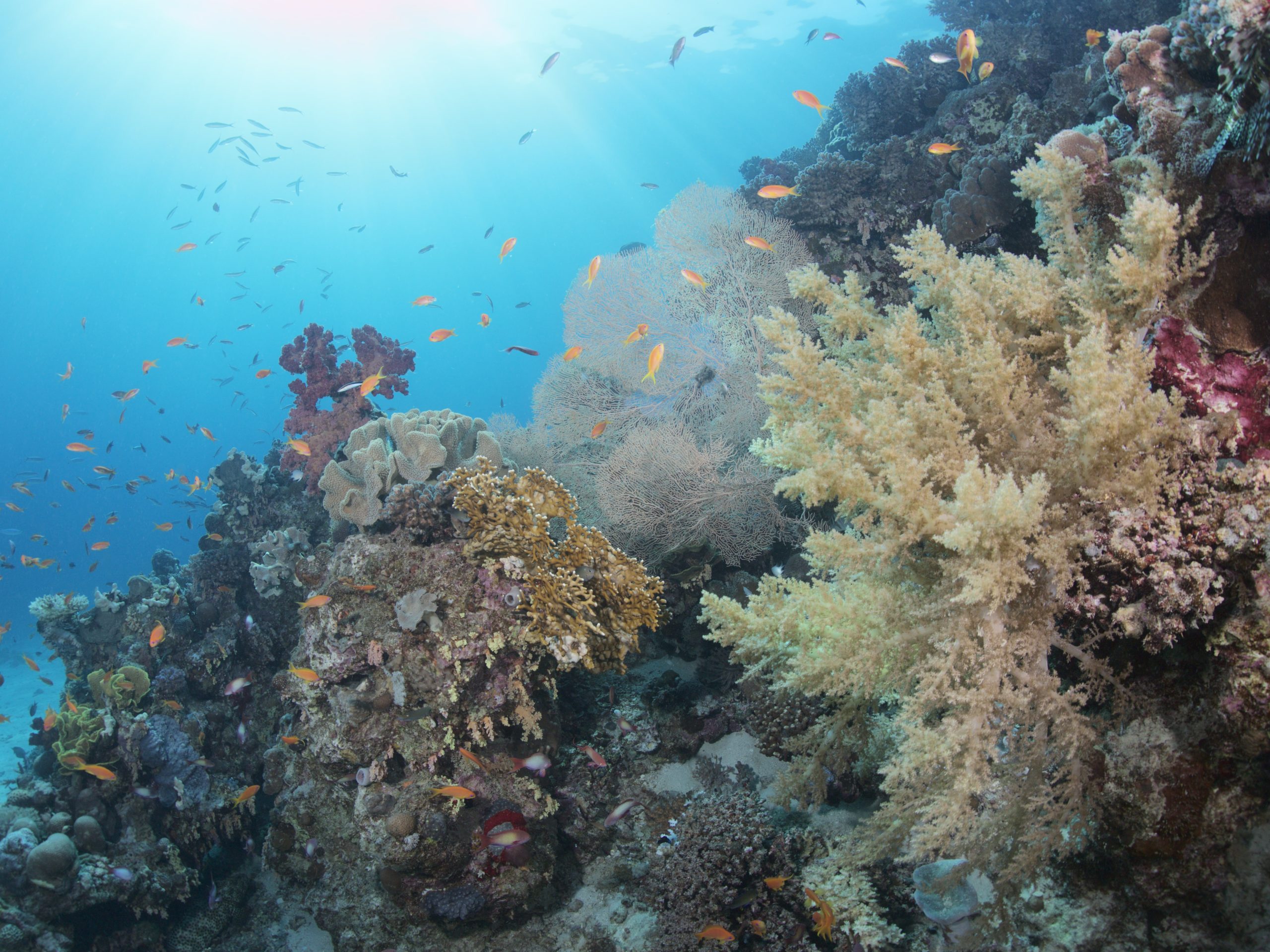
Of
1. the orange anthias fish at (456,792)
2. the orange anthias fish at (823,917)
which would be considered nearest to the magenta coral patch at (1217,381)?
the orange anthias fish at (823,917)

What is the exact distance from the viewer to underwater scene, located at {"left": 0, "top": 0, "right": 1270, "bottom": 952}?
2.22 m

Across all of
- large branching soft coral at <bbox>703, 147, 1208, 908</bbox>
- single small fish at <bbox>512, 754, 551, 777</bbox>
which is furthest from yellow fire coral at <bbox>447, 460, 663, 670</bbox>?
large branching soft coral at <bbox>703, 147, 1208, 908</bbox>

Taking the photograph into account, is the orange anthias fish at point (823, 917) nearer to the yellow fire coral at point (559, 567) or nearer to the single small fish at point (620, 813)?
the single small fish at point (620, 813)

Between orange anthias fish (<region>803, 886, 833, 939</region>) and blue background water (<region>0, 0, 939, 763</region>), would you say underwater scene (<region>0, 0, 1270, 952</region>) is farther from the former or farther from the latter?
blue background water (<region>0, 0, 939, 763</region>)

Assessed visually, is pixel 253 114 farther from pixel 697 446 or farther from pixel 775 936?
pixel 775 936

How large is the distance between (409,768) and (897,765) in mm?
3882

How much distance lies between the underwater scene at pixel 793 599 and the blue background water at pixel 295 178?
287 inches

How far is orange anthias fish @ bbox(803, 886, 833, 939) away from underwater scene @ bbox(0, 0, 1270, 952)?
65 mm

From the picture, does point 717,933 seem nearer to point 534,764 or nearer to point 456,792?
point 534,764

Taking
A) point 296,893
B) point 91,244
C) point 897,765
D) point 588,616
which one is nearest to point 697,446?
point 588,616

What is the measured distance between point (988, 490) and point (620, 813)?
386 cm

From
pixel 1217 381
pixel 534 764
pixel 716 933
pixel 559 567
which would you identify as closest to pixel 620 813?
pixel 534 764

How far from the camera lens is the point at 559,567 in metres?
4.73

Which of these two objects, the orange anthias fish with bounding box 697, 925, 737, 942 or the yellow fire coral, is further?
the yellow fire coral
